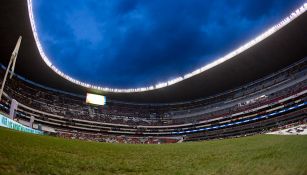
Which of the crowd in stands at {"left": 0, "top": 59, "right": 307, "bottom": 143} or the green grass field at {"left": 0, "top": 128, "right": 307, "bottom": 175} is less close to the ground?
the crowd in stands at {"left": 0, "top": 59, "right": 307, "bottom": 143}

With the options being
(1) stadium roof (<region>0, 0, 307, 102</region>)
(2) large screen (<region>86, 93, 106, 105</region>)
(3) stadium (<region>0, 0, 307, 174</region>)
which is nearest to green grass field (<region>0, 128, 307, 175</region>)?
(3) stadium (<region>0, 0, 307, 174</region>)

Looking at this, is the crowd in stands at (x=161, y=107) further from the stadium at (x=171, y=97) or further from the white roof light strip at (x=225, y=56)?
the white roof light strip at (x=225, y=56)

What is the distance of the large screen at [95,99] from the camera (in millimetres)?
72800

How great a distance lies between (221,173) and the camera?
325 inches

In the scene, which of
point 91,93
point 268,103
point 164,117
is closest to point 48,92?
point 91,93

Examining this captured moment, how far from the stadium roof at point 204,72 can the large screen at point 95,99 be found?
2115mm

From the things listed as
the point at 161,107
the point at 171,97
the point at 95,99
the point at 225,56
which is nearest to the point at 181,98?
the point at 171,97

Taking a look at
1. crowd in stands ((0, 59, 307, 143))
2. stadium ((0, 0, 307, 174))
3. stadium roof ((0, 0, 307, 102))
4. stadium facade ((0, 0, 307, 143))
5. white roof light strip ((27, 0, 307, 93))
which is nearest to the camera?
white roof light strip ((27, 0, 307, 93))

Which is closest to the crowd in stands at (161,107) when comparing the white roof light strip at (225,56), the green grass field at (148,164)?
the white roof light strip at (225,56)

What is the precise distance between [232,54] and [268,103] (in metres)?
11.1

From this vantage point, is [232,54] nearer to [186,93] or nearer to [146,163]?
[186,93]

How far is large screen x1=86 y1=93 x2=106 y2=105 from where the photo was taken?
2866 inches

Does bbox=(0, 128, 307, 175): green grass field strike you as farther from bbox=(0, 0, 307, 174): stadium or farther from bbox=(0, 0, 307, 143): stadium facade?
bbox=(0, 0, 307, 143): stadium facade

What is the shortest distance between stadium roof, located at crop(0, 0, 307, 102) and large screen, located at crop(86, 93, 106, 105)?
2115 millimetres
